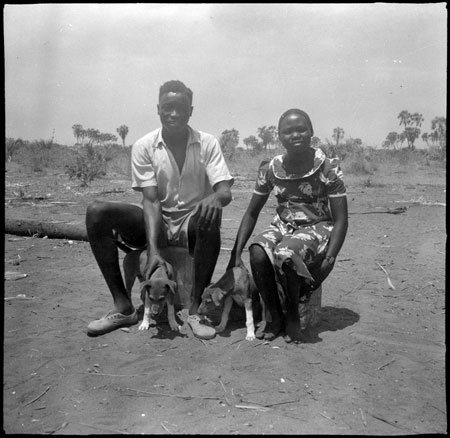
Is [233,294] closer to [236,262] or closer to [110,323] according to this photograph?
[236,262]

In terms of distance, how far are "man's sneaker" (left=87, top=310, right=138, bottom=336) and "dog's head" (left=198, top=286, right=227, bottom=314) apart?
51cm

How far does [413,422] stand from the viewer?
2.52 metres

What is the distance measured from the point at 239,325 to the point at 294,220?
87cm

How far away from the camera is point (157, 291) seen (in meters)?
3.46

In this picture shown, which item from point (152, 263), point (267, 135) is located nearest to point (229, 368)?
point (152, 263)

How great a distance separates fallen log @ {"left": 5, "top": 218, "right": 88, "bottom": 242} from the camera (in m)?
6.67

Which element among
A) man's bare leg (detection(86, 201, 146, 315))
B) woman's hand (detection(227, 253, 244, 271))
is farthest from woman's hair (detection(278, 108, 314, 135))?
man's bare leg (detection(86, 201, 146, 315))

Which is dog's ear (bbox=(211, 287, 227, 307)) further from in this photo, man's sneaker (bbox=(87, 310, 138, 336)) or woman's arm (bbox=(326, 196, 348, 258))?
woman's arm (bbox=(326, 196, 348, 258))

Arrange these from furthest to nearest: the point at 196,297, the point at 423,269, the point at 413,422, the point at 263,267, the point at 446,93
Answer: the point at 423,269, the point at 196,297, the point at 263,267, the point at 446,93, the point at 413,422

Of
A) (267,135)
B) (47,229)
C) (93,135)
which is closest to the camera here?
(47,229)

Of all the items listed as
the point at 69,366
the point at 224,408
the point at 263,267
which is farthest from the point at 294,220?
the point at 69,366

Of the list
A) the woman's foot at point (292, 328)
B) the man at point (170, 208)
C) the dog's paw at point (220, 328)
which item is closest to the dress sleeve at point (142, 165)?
the man at point (170, 208)

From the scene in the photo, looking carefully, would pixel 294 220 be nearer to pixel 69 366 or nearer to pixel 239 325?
pixel 239 325

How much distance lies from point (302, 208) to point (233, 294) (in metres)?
0.78
